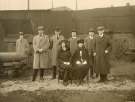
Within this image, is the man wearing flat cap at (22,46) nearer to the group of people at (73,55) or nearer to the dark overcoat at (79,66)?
the group of people at (73,55)

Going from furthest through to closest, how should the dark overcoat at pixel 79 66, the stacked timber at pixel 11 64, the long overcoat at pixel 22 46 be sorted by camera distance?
1. the long overcoat at pixel 22 46
2. the dark overcoat at pixel 79 66
3. the stacked timber at pixel 11 64

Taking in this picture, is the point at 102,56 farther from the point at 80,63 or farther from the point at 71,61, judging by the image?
the point at 71,61

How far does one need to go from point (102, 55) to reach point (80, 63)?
44cm

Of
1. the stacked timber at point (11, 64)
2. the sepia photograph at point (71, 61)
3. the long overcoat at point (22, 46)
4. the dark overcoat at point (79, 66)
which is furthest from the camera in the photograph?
the long overcoat at point (22, 46)

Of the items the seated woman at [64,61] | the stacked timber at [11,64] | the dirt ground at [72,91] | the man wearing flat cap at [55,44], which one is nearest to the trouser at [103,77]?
the dirt ground at [72,91]

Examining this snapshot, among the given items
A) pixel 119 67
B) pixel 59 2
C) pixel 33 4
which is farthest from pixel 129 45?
pixel 33 4

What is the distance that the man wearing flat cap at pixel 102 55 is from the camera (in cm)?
456

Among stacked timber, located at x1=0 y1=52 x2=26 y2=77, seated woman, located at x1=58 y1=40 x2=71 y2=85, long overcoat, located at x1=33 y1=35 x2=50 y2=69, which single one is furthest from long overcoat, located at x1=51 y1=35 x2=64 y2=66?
stacked timber, located at x1=0 y1=52 x2=26 y2=77

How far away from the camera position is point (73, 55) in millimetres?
4441

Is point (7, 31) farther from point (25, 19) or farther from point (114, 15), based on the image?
point (114, 15)

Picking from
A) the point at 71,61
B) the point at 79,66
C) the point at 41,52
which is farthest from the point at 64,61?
the point at 41,52

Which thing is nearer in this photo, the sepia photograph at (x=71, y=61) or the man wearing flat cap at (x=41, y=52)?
the sepia photograph at (x=71, y=61)

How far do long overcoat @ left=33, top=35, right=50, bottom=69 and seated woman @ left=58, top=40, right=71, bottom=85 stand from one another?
0.48 m

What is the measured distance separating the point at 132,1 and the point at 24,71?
2.01 meters
